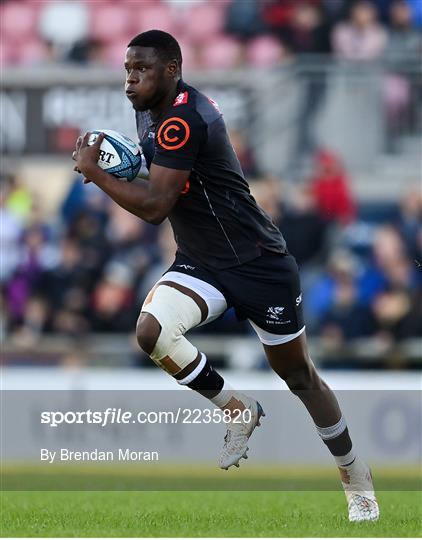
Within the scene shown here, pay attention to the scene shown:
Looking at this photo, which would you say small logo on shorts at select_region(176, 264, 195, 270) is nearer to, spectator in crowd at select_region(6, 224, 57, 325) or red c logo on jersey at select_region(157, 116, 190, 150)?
red c logo on jersey at select_region(157, 116, 190, 150)

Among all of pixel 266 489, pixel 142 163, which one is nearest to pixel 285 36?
pixel 266 489

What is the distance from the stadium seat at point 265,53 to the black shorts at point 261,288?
34.9 feet


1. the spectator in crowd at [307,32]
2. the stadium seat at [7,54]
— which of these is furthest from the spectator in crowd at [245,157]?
the stadium seat at [7,54]

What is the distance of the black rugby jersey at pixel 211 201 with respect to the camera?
288 inches

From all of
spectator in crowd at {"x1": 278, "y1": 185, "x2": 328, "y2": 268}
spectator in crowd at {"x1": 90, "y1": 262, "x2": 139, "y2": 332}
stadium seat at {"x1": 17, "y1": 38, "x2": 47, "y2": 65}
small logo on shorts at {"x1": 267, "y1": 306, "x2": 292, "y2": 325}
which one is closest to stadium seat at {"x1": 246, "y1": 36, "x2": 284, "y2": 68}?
stadium seat at {"x1": 17, "y1": 38, "x2": 47, "y2": 65}

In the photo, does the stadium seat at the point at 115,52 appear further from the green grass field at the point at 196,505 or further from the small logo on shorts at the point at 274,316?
the small logo on shorts at the point at 274,316

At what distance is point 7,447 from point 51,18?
27.0 ft

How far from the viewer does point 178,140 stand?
23.5ft

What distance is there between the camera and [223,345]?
47.1 ft

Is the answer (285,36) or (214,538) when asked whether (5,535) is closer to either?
(214,538)

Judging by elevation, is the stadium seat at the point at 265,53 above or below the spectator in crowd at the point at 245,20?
below

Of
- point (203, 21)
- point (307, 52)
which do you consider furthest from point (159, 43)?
point (203, 21)

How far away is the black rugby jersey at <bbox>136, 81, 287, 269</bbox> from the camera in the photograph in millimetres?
7324

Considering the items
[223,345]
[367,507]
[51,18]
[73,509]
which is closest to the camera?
[367,507]
